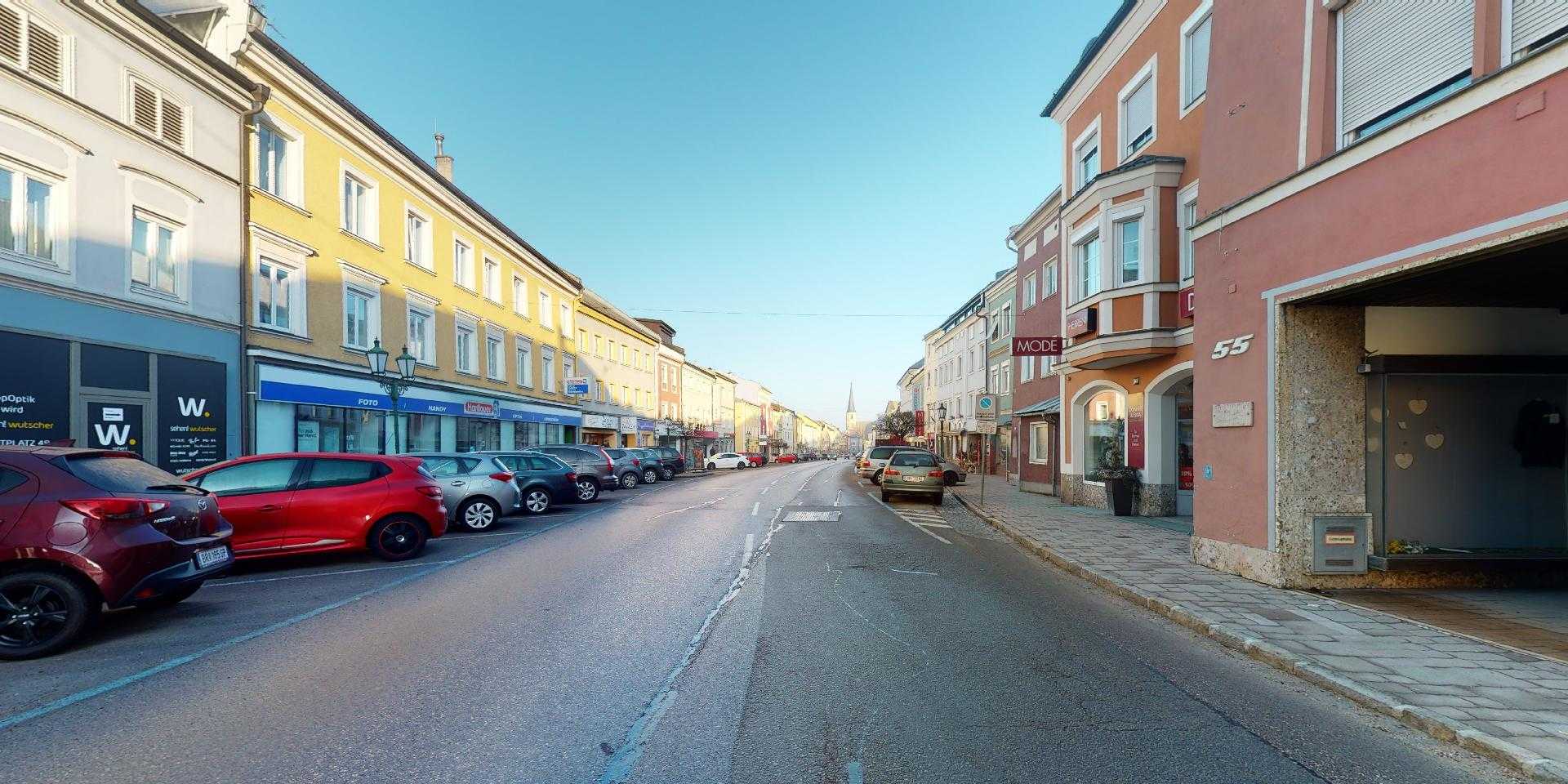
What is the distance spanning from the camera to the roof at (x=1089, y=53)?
52.5 ft

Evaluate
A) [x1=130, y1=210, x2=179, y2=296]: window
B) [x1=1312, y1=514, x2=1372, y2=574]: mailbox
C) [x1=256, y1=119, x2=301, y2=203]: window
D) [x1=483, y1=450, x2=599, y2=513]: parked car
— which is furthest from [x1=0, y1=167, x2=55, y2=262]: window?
[x1=1312, y1=514, x2=1372, y2=574]: mailbox

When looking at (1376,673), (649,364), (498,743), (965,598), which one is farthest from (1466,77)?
(649,364)

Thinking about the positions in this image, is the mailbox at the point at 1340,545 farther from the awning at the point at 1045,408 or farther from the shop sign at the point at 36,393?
the shop sign at the point at 36,393

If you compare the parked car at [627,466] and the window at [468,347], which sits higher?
the window at [468,347]

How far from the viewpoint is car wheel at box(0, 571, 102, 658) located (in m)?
5.41

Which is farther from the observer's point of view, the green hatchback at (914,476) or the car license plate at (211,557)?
the green hatchback at (914,476)

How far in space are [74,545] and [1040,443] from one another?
23.6 meters

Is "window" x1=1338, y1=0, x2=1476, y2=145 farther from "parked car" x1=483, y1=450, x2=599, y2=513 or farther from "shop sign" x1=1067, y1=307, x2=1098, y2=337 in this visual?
"parked car" x1=483, y1=450, x2=599, y2=513

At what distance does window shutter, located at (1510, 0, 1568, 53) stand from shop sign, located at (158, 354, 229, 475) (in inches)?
706

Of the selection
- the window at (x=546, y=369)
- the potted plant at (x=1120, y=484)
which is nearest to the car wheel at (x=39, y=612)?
the potted plant at (x=1120, y=484)

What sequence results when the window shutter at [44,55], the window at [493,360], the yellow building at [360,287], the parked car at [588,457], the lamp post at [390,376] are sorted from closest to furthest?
the window shutter at [44,55] < the yellow building at [360,287] < the lamp post at [390,376] < the parked car at [588,457] < the window at [493,360]

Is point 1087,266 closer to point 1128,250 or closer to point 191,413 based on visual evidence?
point 1128,250

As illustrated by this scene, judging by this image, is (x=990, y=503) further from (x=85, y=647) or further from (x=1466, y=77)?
(x=85, y=647)

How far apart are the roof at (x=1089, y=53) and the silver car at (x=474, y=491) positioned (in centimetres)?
1598
